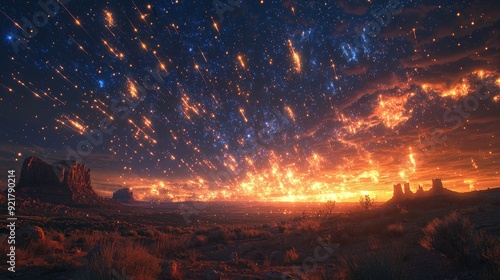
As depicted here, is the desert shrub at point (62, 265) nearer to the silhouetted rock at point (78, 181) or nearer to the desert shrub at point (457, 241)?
the desert shrub at point (457, 241)

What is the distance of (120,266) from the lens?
673 centimetres

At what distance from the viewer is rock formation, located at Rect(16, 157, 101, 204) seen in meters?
91.9

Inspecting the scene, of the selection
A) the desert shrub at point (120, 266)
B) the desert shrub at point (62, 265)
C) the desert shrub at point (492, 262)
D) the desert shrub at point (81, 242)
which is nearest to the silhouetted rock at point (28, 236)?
the desert shrub at point (81, 242)

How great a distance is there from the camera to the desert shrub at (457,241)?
24.1 ft

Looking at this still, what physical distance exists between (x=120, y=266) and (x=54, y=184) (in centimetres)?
12451

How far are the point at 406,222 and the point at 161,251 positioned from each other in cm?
1487

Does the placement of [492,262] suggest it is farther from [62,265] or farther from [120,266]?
[62,265]

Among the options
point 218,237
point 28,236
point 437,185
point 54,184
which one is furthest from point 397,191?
point 54,184

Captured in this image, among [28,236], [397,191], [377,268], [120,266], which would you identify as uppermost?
[377,268]

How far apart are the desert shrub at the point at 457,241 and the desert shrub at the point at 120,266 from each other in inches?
338

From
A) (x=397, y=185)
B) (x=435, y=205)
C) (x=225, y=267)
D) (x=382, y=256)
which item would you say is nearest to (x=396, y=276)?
(x=382, y=256)

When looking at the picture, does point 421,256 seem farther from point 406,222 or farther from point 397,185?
point 397,185

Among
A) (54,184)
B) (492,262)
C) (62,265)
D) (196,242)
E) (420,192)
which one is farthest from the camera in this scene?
(54,184)

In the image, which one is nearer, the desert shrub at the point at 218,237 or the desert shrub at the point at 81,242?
the desert shrub at the point at 81,242
